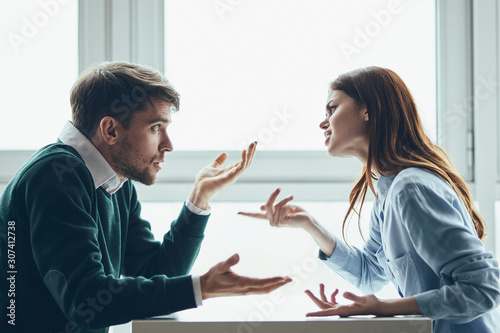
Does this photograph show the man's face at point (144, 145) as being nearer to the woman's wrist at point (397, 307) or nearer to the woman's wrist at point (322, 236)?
the woman's wrist at point (322, 236)

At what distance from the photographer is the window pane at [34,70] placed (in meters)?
1.74

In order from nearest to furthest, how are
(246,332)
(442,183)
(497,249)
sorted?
(246,332) → (442,183) → (497,249)

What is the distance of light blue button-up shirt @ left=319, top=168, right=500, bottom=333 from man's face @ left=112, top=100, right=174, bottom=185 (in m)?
0.57

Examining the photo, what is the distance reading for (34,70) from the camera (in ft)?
5.75

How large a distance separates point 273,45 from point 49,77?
0.82m

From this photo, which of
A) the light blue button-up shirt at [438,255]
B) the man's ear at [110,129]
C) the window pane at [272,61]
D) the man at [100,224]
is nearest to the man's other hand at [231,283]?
the man at [100,224]

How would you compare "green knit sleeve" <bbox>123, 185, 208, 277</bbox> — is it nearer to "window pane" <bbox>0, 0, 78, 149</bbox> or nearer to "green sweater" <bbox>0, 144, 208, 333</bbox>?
"green sweater" <bbox>0, 144, 208, 333</bbox>

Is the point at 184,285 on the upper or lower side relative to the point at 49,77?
Result: lower

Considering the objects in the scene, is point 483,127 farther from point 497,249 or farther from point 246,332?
point 246,332

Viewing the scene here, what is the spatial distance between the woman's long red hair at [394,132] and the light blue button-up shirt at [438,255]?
47 millimetres

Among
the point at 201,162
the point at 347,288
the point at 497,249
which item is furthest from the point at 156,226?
the point at 497,249

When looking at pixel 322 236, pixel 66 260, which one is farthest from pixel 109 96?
pixel 322 236

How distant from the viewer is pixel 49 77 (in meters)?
1.75

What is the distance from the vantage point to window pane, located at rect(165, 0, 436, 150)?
1.74 meters
